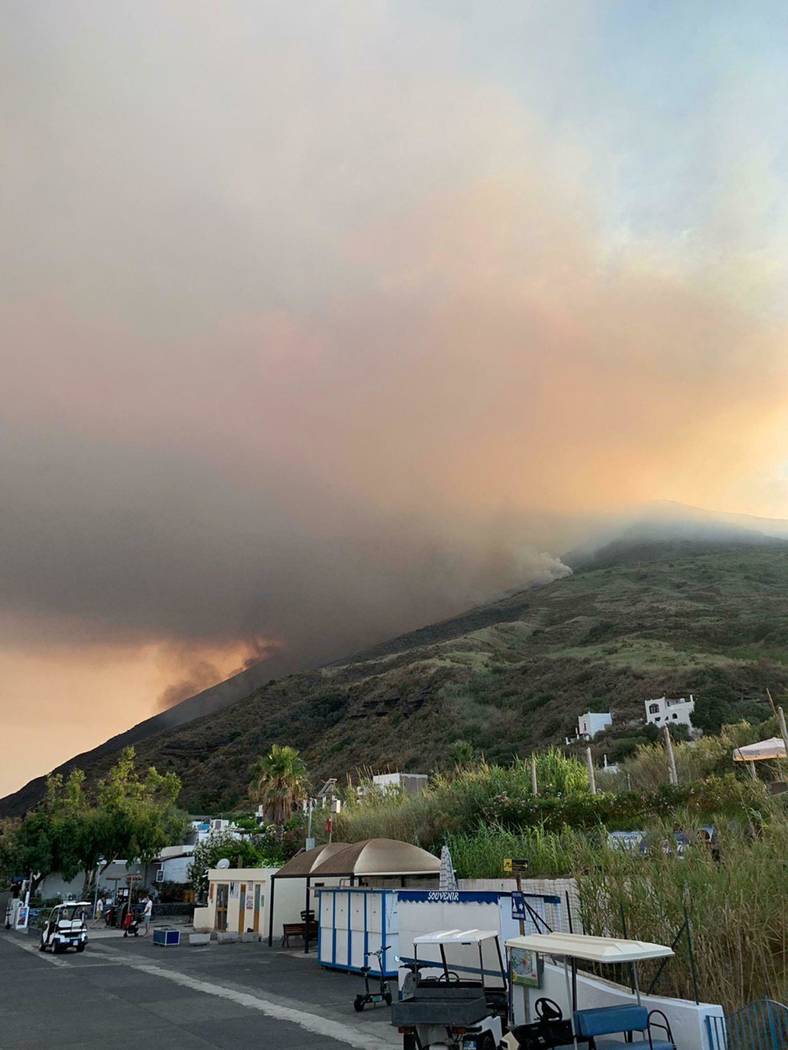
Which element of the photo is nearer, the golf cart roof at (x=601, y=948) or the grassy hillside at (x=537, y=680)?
the golf cart roof at (x=601, y=948)

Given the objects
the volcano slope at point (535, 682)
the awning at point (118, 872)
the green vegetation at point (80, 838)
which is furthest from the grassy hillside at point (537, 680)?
the green vegetation at point (80, 838)

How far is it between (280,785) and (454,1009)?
4409cm

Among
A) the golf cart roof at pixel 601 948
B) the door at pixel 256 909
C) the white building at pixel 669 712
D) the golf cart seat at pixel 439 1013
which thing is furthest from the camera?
the white building at pixel 669 712

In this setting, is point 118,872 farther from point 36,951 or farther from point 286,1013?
point 286,1013

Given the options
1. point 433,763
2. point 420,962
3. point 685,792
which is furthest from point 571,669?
point 420,962

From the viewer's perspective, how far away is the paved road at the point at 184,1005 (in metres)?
12.1

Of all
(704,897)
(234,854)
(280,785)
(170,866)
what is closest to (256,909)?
(234,854)

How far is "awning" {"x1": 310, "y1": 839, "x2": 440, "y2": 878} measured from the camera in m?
19.6

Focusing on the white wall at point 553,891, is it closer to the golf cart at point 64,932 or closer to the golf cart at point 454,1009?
the golf cart at point 454,1009

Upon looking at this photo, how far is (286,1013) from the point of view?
14391 mm

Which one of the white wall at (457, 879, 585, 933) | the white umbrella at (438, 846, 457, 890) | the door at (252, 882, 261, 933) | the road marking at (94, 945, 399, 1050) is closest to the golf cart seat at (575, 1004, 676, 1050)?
the white wall at (457, 879, 585, 933)

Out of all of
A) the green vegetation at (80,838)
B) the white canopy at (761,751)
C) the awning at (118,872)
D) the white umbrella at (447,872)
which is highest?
the white canopy at (761,751)

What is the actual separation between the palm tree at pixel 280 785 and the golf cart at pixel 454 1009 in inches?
1565

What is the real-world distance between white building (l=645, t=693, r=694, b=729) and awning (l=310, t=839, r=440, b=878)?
163 ft
